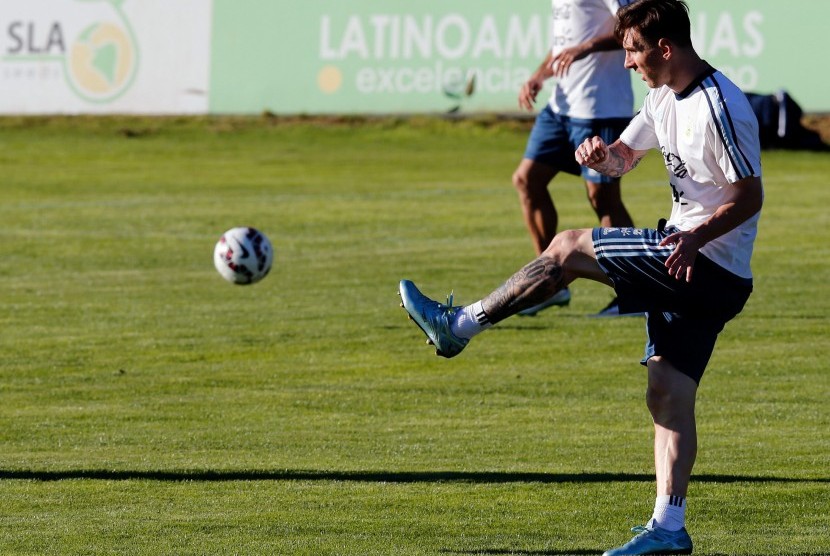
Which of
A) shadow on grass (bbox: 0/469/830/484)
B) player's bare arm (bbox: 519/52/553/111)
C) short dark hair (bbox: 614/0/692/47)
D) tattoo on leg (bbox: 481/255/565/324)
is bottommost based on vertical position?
shadow on grass (bbox: 0/469/830/484)

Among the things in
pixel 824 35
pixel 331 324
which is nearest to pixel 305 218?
pixel 331 324

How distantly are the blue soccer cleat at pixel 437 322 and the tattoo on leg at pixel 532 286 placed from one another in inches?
9.4

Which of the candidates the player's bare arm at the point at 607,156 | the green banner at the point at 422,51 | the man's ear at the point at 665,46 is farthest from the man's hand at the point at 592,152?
the green banner at the point at 422,51

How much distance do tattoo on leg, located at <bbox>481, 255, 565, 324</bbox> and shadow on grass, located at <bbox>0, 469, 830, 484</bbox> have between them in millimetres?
1161

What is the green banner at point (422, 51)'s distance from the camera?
25.3 meters

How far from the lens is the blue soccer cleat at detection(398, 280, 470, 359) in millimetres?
6383

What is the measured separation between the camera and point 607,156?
6.33 meters

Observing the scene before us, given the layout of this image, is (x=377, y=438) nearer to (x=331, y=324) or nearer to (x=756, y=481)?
(x=756, y=481)

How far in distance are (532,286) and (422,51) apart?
69.3 feet

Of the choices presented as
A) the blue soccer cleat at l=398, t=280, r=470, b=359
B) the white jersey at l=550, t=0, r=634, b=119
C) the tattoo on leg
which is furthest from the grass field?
the white jersey at l=550, t=0, r=634, b=119

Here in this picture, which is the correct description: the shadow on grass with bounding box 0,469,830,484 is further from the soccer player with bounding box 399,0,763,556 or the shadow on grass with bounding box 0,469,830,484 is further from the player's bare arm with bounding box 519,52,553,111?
the player's bare arm with bounding box 519,52,553,111

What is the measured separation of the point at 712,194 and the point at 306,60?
22179 mm

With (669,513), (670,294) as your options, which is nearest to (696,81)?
(670,294)

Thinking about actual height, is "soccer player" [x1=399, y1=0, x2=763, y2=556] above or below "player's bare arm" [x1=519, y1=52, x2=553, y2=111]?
below
